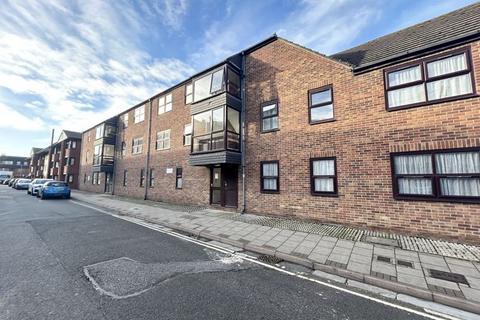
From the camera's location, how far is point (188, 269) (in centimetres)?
443

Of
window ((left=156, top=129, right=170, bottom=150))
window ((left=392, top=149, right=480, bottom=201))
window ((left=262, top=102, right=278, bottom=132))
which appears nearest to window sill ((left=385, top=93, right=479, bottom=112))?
window ((left=392, top=149, right=480, bottom=201))

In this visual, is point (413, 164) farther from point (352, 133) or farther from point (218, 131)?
point (218, 131)

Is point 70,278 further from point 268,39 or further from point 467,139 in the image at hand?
point 268,39

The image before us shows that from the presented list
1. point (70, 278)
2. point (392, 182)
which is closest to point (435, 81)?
point (392, 182)

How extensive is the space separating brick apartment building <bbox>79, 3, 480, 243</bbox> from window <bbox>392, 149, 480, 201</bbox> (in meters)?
0.03

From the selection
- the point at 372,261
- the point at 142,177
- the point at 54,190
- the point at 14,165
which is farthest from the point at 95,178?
the point at 14,165

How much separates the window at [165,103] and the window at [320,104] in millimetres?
10897

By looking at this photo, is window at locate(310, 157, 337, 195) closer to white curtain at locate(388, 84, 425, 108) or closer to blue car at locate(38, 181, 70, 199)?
white curtain at locate(388, 84, 425, 108)

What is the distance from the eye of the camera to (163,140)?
16062 millimetres

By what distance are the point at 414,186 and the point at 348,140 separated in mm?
2404

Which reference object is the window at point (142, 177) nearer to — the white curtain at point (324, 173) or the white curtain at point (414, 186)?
the white curtain at point (324, 173)

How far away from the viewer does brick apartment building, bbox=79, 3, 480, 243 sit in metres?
6.09

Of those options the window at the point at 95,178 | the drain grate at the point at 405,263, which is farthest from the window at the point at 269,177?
the window at the point at 95,178

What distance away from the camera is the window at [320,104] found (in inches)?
333
